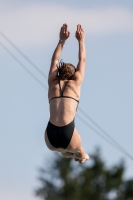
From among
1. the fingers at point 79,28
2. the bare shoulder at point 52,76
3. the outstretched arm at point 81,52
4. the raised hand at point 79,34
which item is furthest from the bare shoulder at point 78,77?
the fingers at point 79,28

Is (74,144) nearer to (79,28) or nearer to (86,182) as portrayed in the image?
(79,28)

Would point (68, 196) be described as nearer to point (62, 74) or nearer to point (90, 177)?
point (90, 177)

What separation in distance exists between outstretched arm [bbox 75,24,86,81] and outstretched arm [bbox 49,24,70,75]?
196 mm

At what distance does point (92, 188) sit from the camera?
58.6 metres

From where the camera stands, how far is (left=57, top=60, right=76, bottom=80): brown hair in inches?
683

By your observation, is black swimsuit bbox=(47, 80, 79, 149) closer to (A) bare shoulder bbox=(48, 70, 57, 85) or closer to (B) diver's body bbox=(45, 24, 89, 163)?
(B) diver's body bbox=(45, 24, 89, 163)

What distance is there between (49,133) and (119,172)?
140 feet

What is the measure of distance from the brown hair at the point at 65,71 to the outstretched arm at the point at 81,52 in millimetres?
114

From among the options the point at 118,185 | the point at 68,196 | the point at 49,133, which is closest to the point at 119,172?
the point at 118,185

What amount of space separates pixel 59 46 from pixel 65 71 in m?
0.50

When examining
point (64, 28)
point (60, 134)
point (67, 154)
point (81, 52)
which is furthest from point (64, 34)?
point (67, 154)

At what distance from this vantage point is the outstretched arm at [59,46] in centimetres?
1748

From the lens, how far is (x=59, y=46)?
57.8ft

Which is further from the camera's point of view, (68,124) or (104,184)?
(104,184)
